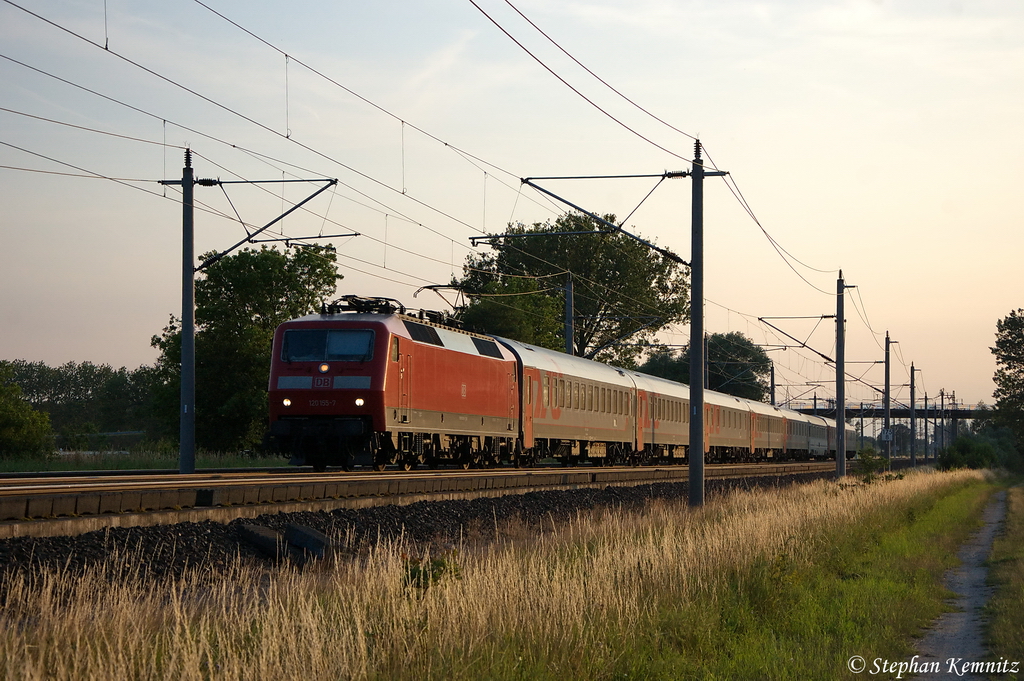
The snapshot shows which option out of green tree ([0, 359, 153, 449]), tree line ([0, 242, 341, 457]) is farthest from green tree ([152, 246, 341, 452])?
green tree ([0, 359, 153, 449])

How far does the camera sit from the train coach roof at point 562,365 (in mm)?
32281

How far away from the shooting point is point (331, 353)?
79.3ft

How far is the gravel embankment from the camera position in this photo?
11.4 m

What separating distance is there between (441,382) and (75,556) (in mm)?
15186

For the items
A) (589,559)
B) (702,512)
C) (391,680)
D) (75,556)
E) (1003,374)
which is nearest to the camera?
(391,680)

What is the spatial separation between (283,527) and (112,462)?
1807cm

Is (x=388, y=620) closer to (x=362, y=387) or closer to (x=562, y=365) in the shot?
(x=362, y=387)

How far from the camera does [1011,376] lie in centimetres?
9562

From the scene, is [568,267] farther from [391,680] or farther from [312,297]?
[391,680]

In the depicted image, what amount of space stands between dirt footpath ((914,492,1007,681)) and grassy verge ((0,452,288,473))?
20008 millimetres

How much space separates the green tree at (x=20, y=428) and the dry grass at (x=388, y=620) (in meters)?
→ 28.2

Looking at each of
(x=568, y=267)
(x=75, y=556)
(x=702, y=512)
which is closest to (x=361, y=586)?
(x=75, y=556)

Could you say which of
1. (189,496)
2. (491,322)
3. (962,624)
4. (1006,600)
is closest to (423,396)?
(189,496)

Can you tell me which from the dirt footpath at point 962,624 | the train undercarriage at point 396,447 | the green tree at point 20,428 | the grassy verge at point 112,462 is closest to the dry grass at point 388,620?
the dirt footpath at point 962,624
